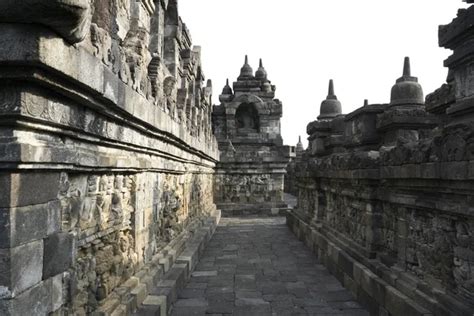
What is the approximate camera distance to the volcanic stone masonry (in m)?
16.9

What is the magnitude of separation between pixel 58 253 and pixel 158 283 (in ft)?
8.63

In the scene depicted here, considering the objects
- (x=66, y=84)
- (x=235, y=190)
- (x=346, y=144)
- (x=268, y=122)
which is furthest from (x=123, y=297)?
(x=268, y=122)

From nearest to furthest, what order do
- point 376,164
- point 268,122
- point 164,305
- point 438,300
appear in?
point 438,300, point 164,305, point 376,164, point 268,122

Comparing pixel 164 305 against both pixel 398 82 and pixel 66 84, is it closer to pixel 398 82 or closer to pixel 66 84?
pixel 66 84

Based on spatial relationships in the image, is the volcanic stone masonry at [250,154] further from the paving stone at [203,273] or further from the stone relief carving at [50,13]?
the stone relief carving at [50,13]

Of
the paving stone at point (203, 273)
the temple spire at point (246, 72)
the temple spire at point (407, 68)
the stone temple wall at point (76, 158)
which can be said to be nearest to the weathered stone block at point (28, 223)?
the stone temple wall at point (76, 158)

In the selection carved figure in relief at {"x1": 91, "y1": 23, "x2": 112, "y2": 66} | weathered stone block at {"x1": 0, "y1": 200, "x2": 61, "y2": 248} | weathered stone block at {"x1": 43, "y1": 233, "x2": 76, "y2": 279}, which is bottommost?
weathered stone block at {"x1": 43, "y1": 233, "x2": 76, "y2": 279}

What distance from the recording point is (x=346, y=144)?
7.16m

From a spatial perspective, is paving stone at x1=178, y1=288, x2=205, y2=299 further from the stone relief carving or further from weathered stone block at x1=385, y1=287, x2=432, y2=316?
the stone relief carving

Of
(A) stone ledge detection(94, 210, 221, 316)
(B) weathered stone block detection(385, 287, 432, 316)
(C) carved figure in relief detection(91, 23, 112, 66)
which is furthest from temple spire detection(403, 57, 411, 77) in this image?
(C) carved figure in relief detection(91, 23, 112, 66)

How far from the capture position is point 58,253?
259 centimetres

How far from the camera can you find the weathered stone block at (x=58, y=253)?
96.4 inches

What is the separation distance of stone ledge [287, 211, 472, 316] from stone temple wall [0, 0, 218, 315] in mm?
2638

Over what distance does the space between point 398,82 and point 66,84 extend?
16.5 feet
